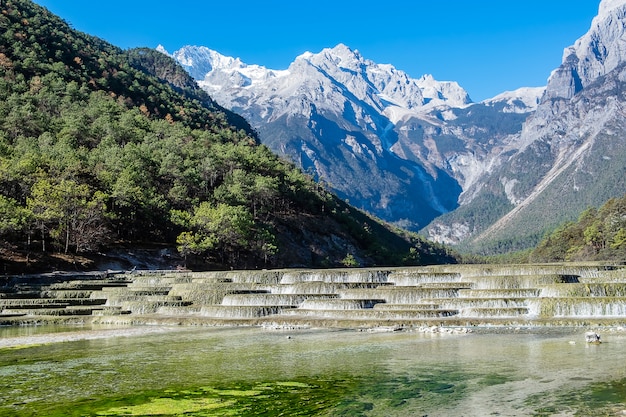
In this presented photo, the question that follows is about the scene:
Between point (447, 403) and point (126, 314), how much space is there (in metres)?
38.3

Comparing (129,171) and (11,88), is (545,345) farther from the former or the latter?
(11,88)

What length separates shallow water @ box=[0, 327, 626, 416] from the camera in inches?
694

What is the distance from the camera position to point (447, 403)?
17859 mm

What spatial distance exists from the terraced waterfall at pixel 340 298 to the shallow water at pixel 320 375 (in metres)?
5.63

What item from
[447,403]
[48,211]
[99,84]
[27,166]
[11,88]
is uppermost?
[99,84]

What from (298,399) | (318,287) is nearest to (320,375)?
(298,399)

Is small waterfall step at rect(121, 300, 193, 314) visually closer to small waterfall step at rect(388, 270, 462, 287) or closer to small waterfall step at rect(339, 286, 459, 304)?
small waterfall step at rect(339, 286, 459, 304)

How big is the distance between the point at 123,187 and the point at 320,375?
246ft

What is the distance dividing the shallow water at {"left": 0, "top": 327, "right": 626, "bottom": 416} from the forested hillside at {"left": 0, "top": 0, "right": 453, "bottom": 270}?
4647cm

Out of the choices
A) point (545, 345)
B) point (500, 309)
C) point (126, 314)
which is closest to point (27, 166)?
point (126, 314)

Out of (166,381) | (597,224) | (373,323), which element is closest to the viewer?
(166,381)

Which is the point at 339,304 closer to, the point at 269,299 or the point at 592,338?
the point at 269,299

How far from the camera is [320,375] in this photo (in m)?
23.0

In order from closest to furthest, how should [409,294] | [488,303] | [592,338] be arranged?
[592,338]
[488,303]
[409,294]
